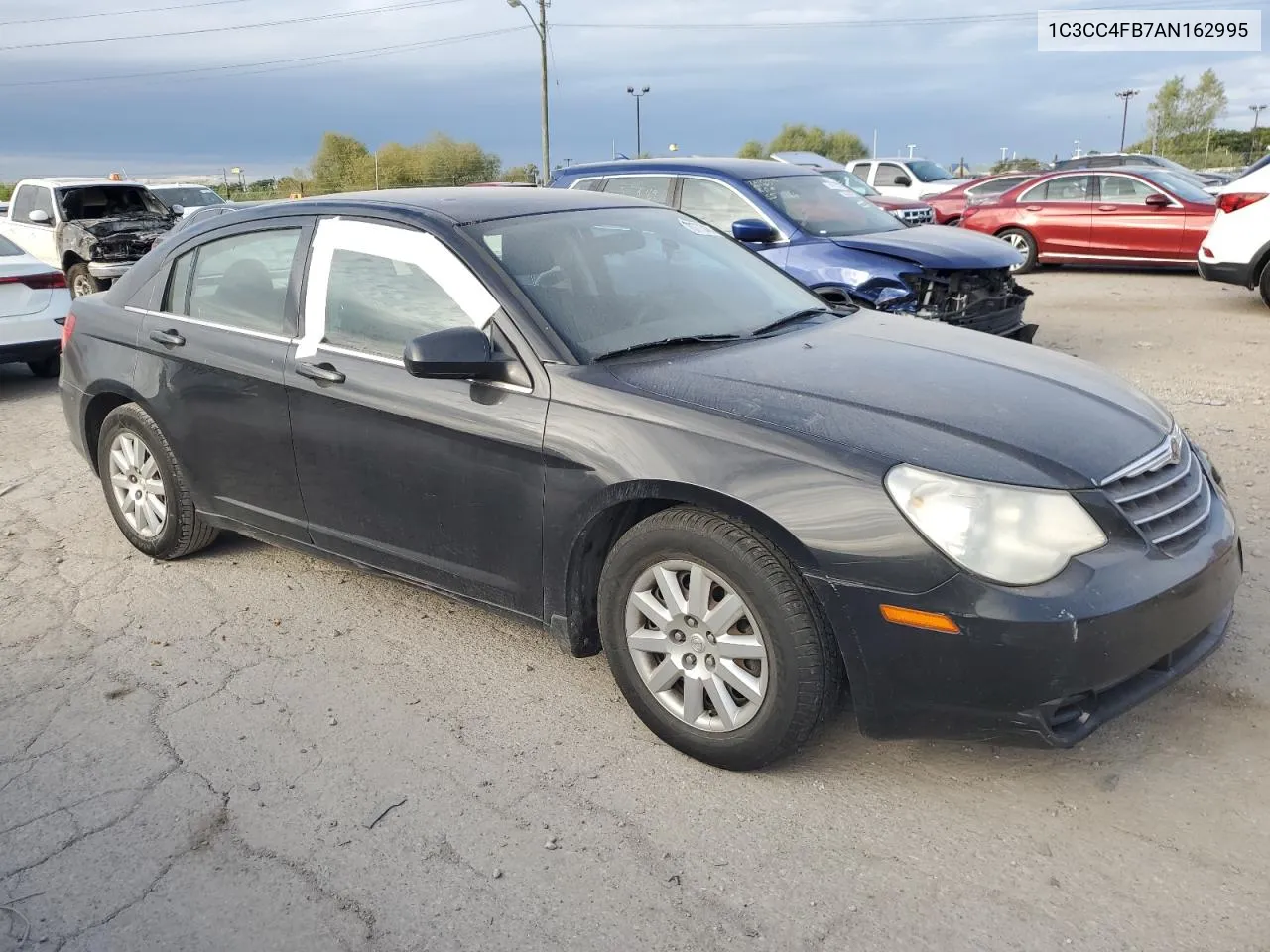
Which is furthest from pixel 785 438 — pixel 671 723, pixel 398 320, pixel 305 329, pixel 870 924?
pixel 305 329

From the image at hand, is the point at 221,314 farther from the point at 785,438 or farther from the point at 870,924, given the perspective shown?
the point at 870,924

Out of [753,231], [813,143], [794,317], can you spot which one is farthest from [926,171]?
[813,143]

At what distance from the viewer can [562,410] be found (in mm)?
3357

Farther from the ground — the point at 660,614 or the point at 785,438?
the point at 785,438

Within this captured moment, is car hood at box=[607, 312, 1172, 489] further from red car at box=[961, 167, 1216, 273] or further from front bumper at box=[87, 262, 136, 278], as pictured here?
front bumper at box=[87, 262, 136, 278]

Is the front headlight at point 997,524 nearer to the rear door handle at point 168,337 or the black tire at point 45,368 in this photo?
the rear door handle at point 168,337

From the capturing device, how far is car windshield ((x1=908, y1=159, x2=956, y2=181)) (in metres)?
24.0

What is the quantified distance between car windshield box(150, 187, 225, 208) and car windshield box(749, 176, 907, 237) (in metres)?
14.7

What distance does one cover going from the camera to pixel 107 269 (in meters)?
14.3

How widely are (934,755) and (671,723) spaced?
0.81 metres

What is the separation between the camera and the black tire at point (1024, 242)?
1539cm

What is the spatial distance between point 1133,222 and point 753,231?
29.4 feet

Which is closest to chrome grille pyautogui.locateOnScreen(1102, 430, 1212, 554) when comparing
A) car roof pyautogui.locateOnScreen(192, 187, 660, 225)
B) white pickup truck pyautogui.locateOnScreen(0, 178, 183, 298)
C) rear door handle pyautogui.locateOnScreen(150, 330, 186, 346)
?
car roof pyautogui.locateOnScreen(192, 187, 660, 225)

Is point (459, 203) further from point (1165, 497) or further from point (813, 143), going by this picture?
point (813, 143)
